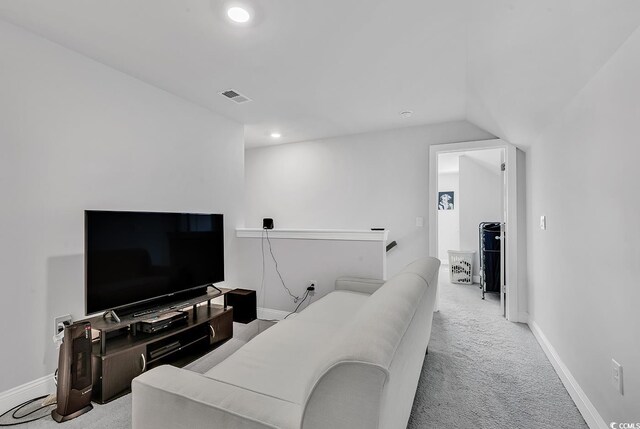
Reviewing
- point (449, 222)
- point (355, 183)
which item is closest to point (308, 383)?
point (355, 183)

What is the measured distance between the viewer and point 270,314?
3.54 metres

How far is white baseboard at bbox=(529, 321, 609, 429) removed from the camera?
1.64 metres

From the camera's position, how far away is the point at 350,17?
72.4 inches

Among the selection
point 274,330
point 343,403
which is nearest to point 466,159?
point 274,330

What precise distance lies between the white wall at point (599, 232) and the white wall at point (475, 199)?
335cm

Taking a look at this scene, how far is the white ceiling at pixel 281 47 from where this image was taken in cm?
179

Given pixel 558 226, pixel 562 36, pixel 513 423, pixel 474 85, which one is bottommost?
pixel 513 423

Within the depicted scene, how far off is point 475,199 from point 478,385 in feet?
14.3

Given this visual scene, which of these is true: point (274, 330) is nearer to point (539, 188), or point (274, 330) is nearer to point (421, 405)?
point (421, 405)

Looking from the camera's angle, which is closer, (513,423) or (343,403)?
(343,403)

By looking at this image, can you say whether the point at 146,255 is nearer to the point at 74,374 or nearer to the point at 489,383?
the point at 74,374

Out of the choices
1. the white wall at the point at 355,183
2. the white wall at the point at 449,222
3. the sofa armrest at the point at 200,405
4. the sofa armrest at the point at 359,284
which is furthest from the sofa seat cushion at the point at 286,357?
the white wall at the point at 449,222

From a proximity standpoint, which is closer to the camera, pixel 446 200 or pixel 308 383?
pixel 308 383

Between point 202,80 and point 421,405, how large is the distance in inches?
121
